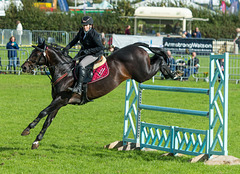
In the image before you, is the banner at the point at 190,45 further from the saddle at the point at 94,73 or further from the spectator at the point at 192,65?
the saddle at the point at 94,73

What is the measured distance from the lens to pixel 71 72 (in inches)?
364

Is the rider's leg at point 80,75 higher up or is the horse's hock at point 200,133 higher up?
the rider's leg at point 80,75

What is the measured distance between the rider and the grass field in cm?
147

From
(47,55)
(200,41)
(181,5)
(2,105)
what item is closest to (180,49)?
(200,41)

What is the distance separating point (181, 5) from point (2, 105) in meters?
37.0

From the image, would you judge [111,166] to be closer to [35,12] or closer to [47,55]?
[47,55]

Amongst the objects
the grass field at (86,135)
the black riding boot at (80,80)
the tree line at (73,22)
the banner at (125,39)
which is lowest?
the grass field at (86,135)

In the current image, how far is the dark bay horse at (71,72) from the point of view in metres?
9.05

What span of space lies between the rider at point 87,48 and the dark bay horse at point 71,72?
236 millimetres

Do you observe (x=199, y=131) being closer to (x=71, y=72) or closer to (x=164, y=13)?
(x=71, y=72)

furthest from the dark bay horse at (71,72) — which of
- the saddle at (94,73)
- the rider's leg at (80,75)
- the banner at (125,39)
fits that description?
the banner at (125,39)

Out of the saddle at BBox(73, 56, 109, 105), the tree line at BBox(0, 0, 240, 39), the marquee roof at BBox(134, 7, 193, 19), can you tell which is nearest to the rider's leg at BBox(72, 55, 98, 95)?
the saddle at BBox(73, 56, 109, 105)

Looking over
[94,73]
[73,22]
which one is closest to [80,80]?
[94,73]

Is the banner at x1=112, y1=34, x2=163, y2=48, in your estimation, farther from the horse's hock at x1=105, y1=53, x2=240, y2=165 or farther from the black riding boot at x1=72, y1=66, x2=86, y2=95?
the black riding boot at x1=72, y1=66, x2=86, y2=95
